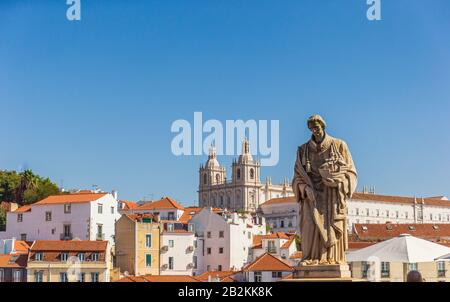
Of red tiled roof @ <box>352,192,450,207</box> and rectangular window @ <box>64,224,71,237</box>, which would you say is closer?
rectangular window @ <box>64,224,71,237</box>

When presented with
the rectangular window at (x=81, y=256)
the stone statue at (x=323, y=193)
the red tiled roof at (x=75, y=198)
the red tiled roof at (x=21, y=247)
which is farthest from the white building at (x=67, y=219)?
the stone statue at (x=323, y=193)

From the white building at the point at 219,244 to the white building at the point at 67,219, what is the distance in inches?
301

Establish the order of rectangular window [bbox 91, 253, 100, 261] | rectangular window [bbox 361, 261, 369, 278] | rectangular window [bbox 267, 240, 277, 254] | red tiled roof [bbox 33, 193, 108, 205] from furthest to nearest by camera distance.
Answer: rectangular window [bbox 267, 240, 277, 254], red tiled roof [bbox 33, 193, 108, 205], rectangular window [bbox 91, 253, 100, 261], rectangular window [bbox 361, 261, 369, 278]

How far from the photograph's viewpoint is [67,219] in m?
66.7

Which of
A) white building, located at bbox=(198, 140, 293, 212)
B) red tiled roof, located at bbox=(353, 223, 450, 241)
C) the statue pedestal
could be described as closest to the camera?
the statue pedestal

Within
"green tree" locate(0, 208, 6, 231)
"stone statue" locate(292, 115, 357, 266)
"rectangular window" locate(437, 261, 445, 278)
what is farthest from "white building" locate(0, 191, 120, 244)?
"stone statue" locate(292, 115, 357, 266)

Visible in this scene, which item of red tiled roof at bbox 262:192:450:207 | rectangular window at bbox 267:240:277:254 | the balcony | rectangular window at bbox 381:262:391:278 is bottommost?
rectangular window at bbox 381:262:391:278

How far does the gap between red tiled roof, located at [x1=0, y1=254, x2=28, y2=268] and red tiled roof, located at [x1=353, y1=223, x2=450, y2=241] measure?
110 feet

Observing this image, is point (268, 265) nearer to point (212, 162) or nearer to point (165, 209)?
point (165, 209)

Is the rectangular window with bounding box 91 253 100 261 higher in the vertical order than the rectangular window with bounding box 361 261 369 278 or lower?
higher

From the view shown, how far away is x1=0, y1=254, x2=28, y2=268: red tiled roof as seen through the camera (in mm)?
54656

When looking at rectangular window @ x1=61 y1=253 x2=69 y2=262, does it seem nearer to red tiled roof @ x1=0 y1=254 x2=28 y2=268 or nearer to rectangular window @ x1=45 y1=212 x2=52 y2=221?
red tiled roof @ x1=0 y1=254 x2=28 y2=268
